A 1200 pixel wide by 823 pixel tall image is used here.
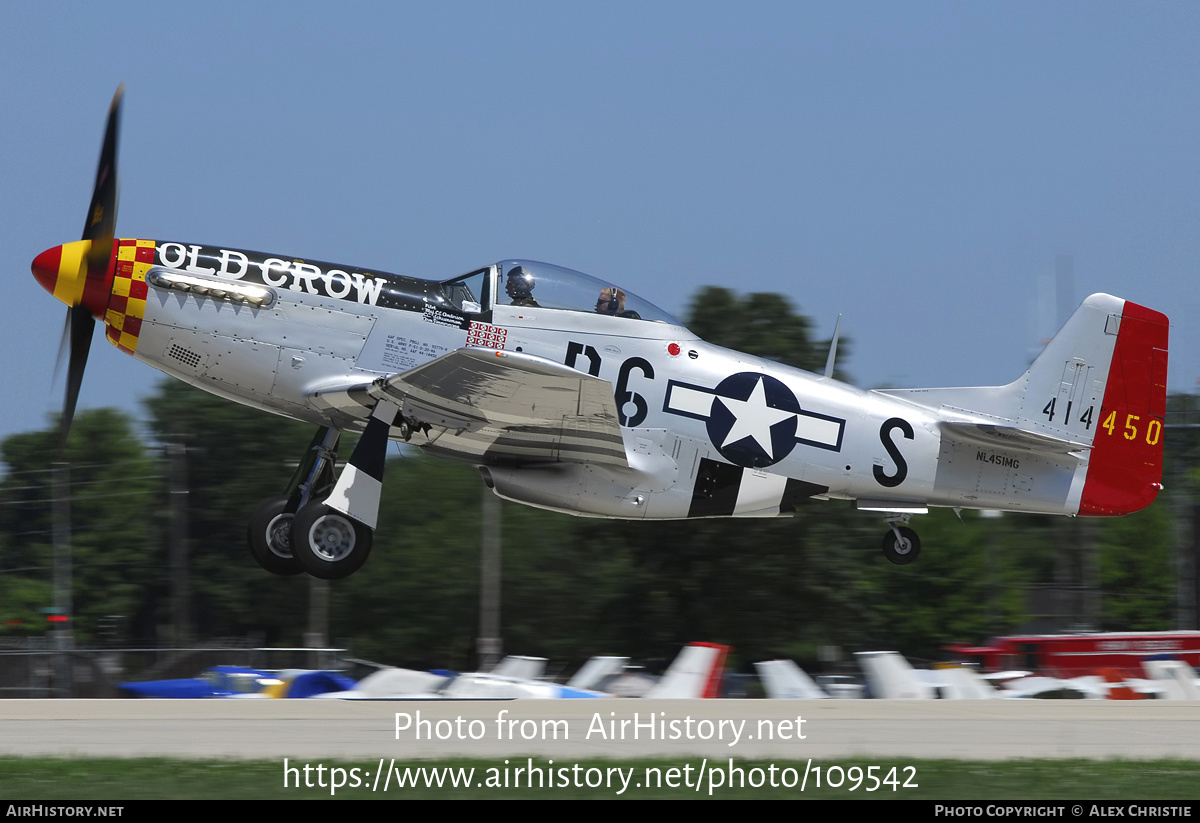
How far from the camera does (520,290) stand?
1183 cm

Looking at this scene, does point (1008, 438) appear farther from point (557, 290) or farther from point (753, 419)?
point (557, 290)

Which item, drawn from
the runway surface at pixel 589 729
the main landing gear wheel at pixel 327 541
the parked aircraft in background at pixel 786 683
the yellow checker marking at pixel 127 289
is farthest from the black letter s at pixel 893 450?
the yellow checker marking at pixel 127 289

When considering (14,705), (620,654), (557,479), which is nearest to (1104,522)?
(620,654)

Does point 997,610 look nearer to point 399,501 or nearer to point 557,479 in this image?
point 399,501

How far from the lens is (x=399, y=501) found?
46.2 metres

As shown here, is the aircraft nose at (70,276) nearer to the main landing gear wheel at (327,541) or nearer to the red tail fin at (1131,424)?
the main landing gear wheel at (327,541)

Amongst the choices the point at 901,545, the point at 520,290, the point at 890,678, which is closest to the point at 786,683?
the point at 890,678

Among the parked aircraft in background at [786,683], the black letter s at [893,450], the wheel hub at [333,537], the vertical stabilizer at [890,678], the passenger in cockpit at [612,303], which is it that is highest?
the passenger in cockpit at [612,303]

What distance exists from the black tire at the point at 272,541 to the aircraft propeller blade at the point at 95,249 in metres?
1.86

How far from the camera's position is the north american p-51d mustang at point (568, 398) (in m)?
11.4

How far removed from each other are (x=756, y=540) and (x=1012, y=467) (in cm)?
1853

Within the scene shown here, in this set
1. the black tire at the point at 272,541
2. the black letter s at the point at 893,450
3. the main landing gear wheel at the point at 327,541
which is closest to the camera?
the main landing gear wheel at the point at 327,541

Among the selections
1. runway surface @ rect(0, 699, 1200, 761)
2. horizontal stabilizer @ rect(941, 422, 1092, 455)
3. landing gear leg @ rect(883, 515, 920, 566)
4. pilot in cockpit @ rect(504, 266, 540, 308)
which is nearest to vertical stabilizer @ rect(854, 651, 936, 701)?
landing gear leg @ rect(883, 515, 920, 566)

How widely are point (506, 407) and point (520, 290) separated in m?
1.15
